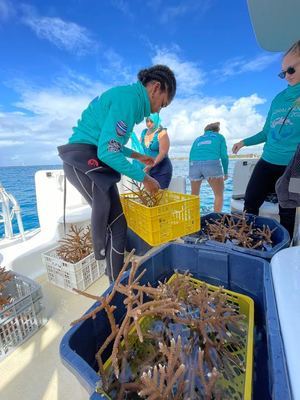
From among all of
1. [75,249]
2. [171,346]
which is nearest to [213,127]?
[75,249]

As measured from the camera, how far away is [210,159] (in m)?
2.57

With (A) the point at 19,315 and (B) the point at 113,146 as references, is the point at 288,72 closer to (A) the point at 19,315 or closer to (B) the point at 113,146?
(B) the point at 113,146

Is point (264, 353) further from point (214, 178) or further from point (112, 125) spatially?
point (214, 178)

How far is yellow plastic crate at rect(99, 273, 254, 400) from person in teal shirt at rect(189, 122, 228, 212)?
71.7 inches

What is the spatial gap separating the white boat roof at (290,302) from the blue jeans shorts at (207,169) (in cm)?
192

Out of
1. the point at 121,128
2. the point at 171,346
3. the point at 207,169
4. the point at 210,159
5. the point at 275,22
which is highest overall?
the point at 275,22

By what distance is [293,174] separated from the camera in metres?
1.03

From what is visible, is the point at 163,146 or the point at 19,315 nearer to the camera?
the point at 19,315

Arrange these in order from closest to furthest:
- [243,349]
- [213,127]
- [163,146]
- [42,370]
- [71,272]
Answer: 1. [243,349]
2. [42,370]
3. [71,272]
4. [163,146]
5. [213,127]

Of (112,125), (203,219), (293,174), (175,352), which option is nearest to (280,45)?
(293,174)

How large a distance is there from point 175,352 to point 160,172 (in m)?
1.75

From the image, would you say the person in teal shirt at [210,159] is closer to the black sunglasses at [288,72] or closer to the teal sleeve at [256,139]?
the teal sleeve at [256,139]

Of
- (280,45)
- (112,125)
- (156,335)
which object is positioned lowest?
(156,335)

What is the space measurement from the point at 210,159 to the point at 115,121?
177 cm
